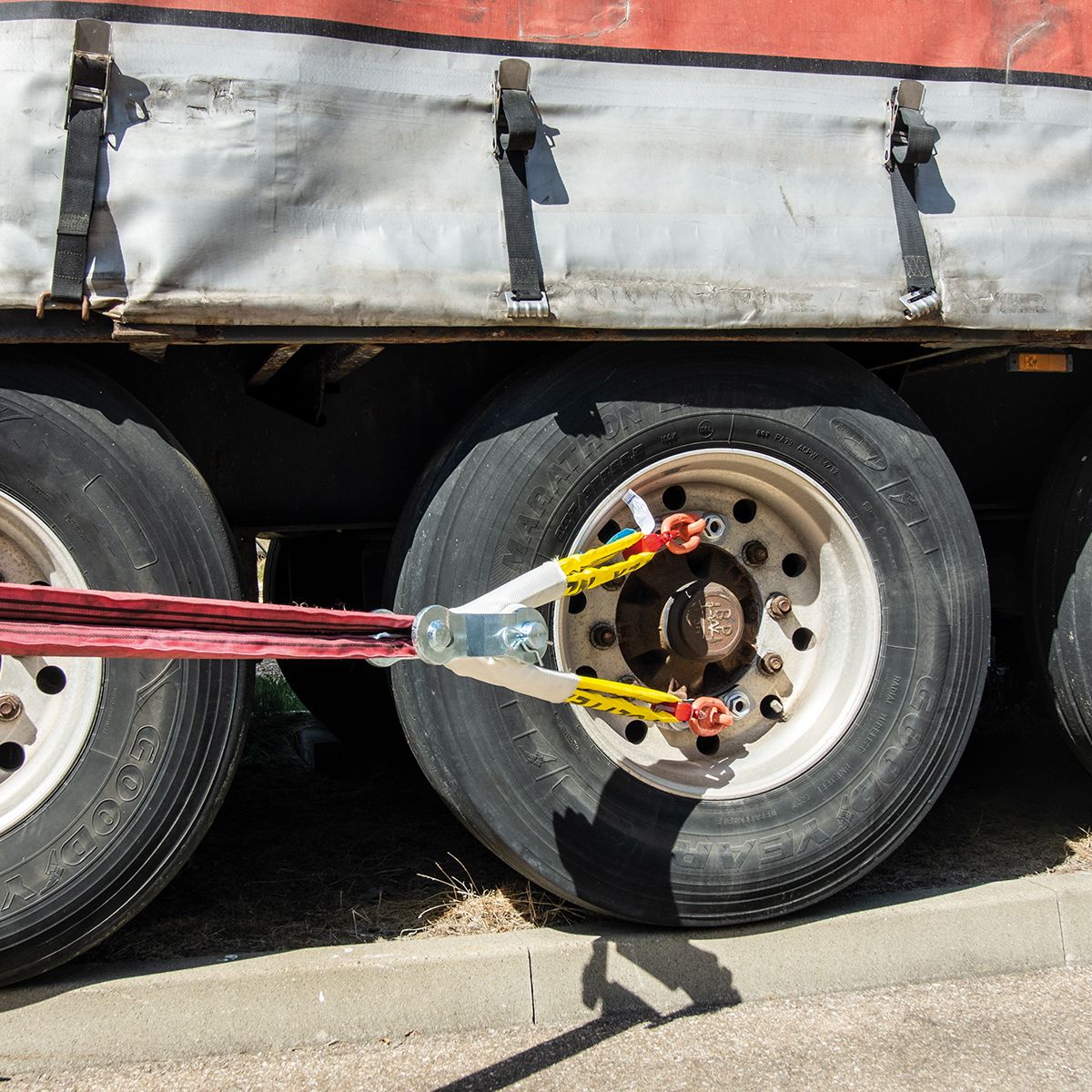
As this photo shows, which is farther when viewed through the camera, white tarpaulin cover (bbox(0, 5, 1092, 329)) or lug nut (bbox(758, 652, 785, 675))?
lug nut (bbox(758, 652, 785, 675))

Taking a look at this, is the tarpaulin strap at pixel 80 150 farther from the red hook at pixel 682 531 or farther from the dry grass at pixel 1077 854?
the dry grass at pixel 1077 854

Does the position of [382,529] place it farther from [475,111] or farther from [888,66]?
[888,66]

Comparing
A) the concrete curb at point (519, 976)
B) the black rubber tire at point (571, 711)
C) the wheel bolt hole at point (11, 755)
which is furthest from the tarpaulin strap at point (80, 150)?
the concrete curb at point (519, 976)

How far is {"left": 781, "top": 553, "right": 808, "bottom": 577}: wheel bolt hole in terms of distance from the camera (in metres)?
3.29

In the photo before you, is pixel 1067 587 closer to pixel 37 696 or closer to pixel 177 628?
pixel 177 628

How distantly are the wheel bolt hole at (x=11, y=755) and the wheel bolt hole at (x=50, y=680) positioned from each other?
154 mm

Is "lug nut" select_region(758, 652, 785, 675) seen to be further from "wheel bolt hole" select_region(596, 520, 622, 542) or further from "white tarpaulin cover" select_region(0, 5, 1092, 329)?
"white tarpaulin cover" select_region(0, 5, 1092, 329)

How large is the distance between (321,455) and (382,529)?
0.35m

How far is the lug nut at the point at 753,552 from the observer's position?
3.25 meters

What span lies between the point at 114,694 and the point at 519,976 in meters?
1.18

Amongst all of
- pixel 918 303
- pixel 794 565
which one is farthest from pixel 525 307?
pixel 794 565

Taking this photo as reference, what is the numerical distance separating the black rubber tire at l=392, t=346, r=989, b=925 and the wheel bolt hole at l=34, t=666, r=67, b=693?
2.63 ft

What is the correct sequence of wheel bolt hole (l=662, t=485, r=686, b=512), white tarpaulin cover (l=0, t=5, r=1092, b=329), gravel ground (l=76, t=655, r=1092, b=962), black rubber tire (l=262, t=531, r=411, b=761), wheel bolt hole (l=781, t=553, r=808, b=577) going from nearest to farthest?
white tarpaulin cover (l=0, t=5, r=1092, b=329) < gravel ground (l=76, t=655, r=1092, b=962) < wheel bolt hole (l=662, t=485, r=686, b=512) < wheel bolt hole (l=781, t=553, r=808, b=577) < black rubber tire (l=262, t=531, r=411, b=761)

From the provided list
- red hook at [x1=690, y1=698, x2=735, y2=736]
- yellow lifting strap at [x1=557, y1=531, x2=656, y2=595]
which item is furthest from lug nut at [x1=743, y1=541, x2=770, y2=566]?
yellow lifting strap at [x1=557, y1=531, x2=656, y2=595]
